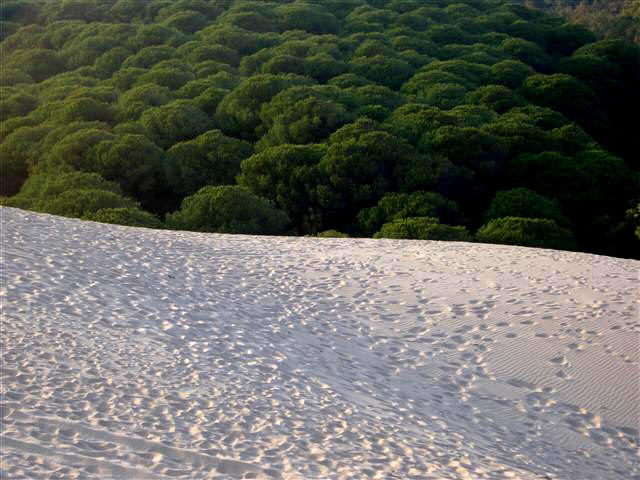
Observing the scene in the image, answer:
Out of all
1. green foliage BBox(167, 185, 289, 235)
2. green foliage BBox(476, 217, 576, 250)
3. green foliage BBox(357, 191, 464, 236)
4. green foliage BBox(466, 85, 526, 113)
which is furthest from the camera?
green foliage BBox(466, 85, 526, 113)

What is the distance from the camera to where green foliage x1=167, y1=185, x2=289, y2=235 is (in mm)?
19562

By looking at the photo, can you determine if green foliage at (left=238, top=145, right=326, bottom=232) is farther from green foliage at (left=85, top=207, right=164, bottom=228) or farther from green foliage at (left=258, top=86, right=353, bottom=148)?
green foliage at (left=85, top=207, right=164, bottom=228)

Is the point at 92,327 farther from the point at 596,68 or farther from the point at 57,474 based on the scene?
the point at 596,68

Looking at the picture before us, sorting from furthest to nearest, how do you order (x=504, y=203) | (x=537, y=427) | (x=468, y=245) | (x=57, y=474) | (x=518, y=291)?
(x=504, y=203) < (x=468, y=245) < (x=518, y=291) < (x=537, y=427) < (x=57, y=474)

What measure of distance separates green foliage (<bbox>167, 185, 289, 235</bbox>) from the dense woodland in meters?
0.04

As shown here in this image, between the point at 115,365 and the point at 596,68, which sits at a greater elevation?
the point at 596,68

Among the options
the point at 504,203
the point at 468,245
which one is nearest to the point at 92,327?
the point at 468,245

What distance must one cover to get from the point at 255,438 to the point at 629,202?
757 inches

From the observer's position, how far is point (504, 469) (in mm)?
7203

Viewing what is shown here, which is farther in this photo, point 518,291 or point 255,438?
point 518,291

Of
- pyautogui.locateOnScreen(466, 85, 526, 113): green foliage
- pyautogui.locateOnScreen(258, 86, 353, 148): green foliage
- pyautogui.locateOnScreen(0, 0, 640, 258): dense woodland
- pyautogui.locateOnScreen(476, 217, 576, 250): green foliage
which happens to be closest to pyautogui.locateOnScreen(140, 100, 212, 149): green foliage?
pyautogui.locateOnScreen(0, 0, 640, 258): dense woodland

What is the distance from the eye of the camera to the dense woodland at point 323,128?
21.3 meters

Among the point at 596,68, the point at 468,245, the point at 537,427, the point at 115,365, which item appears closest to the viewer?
the point at 115,365

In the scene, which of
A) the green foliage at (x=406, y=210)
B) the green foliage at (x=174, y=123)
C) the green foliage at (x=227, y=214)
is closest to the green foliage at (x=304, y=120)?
the green foliage at (x=174, y=123)
